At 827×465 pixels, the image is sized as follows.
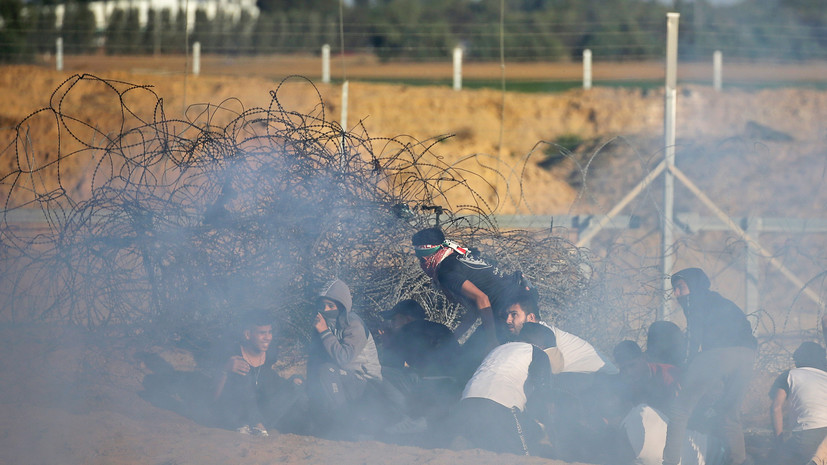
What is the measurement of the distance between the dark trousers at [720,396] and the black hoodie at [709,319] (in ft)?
0.30

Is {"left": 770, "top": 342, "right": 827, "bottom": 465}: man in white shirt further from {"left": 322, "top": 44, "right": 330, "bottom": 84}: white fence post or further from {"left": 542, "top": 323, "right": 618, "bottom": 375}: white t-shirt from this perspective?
{"left": 322, "top": 44, "right": 330, "bottom": 84}: white fence post

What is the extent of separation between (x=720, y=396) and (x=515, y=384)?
1363 mm

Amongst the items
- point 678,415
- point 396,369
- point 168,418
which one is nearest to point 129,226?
point 168,418

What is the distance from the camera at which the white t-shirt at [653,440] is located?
4.74m

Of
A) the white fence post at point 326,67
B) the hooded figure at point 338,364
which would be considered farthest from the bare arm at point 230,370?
the white fence post at point 326,67

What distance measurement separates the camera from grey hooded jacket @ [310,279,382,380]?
17.0ft

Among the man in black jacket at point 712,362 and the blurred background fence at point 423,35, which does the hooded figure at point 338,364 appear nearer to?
the man in black jacket at point 712,362

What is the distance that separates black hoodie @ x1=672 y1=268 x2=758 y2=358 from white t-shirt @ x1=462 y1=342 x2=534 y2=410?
131 centimetres

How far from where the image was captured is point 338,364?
5195mm

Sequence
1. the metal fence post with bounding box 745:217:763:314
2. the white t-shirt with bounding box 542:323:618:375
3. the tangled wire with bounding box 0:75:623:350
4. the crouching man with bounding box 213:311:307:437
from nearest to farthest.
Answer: the crouching man with bounding box 213:311:307:437
the white t-shirt with bounding box 542:323:618:375
the tangled wire with bounding box 0:75:623:350
the metal fence post with bounding box 745:217:763:314

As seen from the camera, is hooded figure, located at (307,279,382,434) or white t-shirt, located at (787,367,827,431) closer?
white t-shirt, located at (787,367,827,431)

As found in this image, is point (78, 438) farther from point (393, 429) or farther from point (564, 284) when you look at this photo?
point (564, 284)

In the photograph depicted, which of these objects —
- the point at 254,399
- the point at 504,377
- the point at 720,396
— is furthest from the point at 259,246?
the point at 720,396

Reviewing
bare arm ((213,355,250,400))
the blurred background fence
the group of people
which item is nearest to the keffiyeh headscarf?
the group of people
